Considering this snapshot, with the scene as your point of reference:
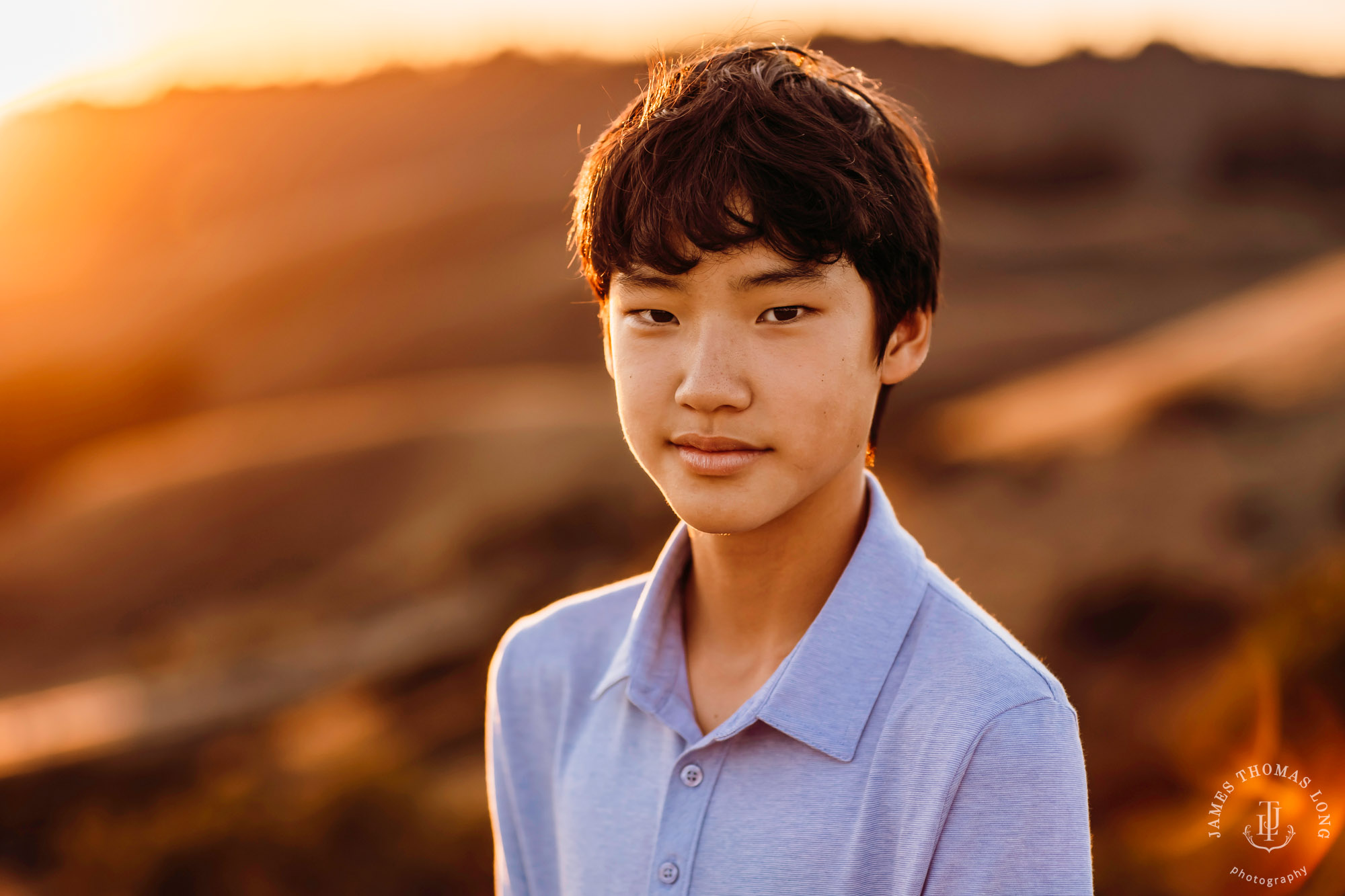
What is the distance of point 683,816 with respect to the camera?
1.75 m

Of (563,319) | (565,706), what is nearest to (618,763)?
(565,706)

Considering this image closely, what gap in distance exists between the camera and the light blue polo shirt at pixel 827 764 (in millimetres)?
1540

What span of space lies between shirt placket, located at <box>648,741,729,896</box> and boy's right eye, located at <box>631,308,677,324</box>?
2.53 feet

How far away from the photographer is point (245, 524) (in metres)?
13.4

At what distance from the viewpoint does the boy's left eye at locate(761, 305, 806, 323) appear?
172cm

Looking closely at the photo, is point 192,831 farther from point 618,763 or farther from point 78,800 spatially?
point 618,763

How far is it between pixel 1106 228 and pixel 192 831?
73.1ft

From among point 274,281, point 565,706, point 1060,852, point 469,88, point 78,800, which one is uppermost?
point 469,88

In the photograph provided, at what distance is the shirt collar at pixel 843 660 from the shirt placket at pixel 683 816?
62 mm

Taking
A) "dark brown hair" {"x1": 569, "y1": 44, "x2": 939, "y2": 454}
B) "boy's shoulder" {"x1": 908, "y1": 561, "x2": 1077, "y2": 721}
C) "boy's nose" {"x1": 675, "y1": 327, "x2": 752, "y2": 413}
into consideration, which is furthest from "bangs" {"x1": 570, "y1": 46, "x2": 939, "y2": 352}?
"boy's shoulder" {"x1": 908, "y1": 561, "x2": 1077, "y2": 721}

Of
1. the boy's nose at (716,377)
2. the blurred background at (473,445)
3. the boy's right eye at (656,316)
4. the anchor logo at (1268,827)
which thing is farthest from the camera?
the blurred background at (473,445)

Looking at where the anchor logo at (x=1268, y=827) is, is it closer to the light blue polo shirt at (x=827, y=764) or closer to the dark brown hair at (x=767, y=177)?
the light blue polo shirt at (x=827, y=764)

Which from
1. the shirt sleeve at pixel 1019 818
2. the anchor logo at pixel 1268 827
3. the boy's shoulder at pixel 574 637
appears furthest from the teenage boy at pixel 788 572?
the anchor logo at pixel 1268 827

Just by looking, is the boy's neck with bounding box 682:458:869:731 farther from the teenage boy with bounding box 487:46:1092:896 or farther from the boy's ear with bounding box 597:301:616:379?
the boy's ear with bounding box 597:301:616:379
